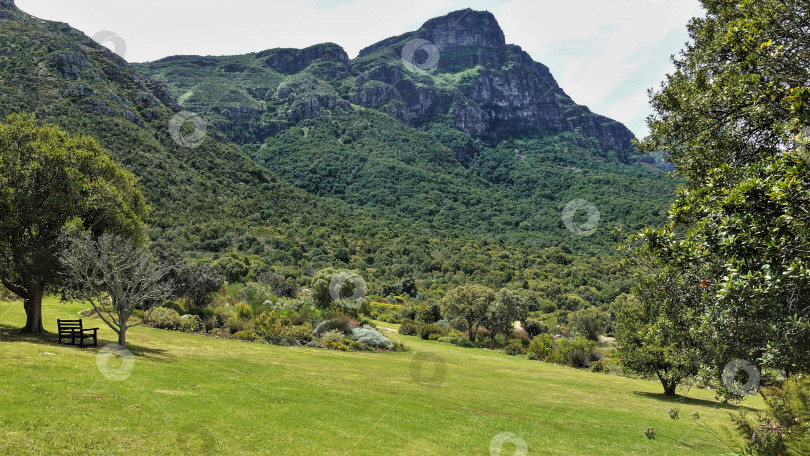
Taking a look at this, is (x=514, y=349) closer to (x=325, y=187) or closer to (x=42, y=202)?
(x=42, y=202)

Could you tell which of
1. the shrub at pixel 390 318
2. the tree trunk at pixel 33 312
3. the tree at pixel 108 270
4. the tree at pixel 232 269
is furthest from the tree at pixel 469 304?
the tree trunk at pixel 33 312

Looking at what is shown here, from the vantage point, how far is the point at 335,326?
34.0 metres

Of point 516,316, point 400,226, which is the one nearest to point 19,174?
point 516,316

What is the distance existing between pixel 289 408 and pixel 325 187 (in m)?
144

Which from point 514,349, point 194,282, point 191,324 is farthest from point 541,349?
point 194,282

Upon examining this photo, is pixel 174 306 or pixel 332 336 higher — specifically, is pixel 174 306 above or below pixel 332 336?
above

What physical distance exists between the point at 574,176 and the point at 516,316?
137837 millimetres

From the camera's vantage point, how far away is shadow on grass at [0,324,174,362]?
1739 cm

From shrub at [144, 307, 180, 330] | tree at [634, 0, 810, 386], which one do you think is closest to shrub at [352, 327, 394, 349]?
shrub at [144, 307, 180, 330]

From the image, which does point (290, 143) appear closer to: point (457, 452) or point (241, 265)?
point (241, 265)

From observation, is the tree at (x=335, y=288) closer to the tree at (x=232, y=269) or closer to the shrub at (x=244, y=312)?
the shrub at (x=244, y=312)

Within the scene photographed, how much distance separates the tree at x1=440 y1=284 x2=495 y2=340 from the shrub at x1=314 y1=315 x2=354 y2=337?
14.6 m

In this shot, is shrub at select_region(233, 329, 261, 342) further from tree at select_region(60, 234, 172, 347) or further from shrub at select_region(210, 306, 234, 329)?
tree at select_region(60, 234, 172, 347)

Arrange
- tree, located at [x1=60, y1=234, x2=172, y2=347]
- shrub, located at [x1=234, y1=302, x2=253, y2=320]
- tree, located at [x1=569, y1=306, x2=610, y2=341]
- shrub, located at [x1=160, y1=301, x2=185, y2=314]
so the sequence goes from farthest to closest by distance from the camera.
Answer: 1. tree, located at [x1=569, y1=306, x2=610, y2=341]
2. shrub, located at [x1=160, y1=301, x2=185, y2=314]
3. shrub, located at [x1=234, y1=302, x2=253, y2=320]
4. tree, located at [x1=60, y1=234, x2=172, y2=347]
